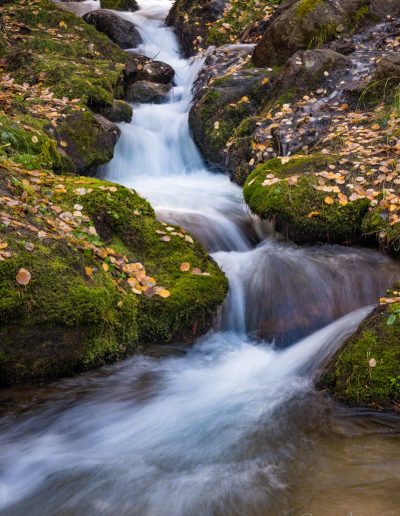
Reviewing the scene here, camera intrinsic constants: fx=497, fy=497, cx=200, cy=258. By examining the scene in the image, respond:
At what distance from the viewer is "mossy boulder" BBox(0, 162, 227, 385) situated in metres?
3.70

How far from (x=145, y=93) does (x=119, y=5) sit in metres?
7.23

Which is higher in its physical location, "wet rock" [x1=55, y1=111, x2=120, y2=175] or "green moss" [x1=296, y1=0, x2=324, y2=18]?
"green moss" [x1=296, y1=0, x2=324, y2=18]

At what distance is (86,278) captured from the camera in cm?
409

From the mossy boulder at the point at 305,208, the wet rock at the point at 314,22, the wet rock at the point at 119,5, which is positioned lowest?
the mossy boulder at the point at 305,208

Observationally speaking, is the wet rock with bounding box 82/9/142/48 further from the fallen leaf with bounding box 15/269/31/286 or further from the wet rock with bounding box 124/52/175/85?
the fallen leaf with bounding box 15/269/31/286

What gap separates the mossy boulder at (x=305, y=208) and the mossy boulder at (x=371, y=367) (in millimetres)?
2071

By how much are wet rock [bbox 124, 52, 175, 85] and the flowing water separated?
625 cm

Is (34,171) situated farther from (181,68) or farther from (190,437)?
(181,68)

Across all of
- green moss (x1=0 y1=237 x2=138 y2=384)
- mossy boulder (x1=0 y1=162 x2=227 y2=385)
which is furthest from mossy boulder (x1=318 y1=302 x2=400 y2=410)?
green moss (x1=0 y1=237 x2=138 y2=384)

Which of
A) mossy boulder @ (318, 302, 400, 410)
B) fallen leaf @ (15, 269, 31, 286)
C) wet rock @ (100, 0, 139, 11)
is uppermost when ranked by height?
wet rock @ (100, 0, 139, 11)

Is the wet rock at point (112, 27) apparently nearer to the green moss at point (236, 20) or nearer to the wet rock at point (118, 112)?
the green moss at point (236, 20)

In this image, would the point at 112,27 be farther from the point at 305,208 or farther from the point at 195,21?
the point at 305,208

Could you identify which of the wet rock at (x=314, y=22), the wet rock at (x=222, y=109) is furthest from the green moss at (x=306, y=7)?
the wet rock at (x=222, y=109)

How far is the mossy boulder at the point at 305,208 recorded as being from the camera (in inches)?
225
